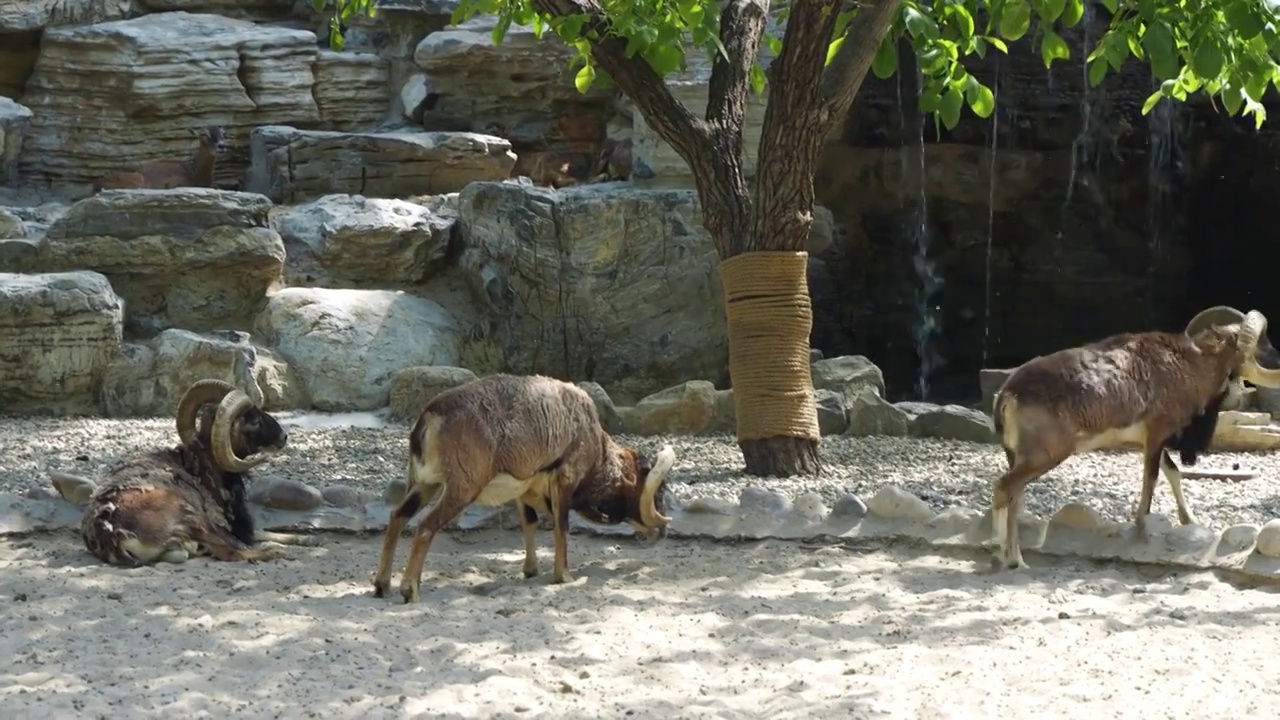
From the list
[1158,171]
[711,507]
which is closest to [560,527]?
[711,507]

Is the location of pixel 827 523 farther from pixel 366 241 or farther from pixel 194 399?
pixel 366 241

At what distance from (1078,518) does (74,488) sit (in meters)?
4.84

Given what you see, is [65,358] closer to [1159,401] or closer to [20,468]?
[20,468]

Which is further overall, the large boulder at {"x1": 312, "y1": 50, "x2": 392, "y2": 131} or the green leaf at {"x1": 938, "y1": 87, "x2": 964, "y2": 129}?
the large boulder at {"x1": 312, "y1": 50, "x2": 392, "y2": 131}

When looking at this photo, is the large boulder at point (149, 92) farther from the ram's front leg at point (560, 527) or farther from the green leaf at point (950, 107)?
the ram's front leg at point (560, 527)

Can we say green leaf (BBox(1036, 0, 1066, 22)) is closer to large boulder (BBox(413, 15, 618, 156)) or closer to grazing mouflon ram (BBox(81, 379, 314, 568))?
grazing mouflon ram (BBox(81, 379, 314, 568))

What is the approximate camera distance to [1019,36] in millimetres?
6828

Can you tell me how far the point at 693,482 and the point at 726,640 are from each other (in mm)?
3122

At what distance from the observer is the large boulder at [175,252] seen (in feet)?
39.1

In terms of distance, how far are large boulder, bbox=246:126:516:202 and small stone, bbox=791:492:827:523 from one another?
24.8 feet

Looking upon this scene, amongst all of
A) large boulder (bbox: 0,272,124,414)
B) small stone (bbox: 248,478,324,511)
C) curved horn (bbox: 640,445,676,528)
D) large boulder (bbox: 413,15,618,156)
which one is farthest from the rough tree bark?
large boulder (bbox: 413,15,618,156)

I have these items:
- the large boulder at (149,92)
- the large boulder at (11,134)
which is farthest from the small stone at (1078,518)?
the large boulder at (11,134)

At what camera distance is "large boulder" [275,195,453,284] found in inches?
502

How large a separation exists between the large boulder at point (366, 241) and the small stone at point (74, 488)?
526cm
